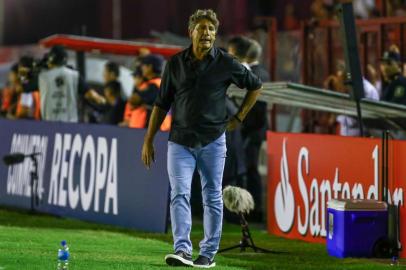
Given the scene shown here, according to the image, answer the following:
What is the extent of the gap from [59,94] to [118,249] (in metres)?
5.76

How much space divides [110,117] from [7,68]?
39.7ft

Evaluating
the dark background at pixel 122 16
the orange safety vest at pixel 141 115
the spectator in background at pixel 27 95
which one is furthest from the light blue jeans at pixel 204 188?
the dark background at pixel 122 16

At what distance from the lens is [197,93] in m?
11.2

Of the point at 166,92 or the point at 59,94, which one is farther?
the point at 59,94

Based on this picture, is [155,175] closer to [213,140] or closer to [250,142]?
[250,142]

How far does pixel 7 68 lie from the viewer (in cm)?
3039

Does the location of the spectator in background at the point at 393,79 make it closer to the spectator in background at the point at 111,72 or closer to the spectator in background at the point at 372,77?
the spectator in background at the point at 372,77

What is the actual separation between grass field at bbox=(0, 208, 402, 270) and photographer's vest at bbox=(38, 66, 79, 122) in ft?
7.92

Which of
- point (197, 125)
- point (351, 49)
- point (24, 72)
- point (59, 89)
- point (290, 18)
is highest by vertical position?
point (290, 18)

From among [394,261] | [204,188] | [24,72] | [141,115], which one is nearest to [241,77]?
[204,188]

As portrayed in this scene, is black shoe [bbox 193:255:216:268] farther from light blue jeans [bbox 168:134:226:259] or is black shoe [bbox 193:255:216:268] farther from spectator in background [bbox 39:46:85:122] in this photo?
spectator in background [bbox 39:46:85:122]

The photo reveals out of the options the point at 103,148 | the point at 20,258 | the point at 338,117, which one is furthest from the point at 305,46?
the point at 20,258

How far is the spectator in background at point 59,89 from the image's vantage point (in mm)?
18297

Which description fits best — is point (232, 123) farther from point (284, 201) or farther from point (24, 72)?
point (24, 72)
